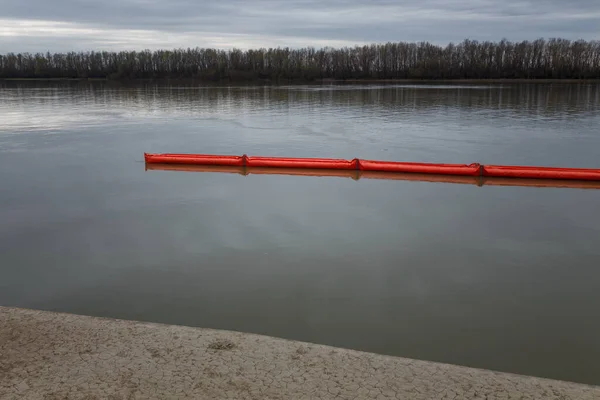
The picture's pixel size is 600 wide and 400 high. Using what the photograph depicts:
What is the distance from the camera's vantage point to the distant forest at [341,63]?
4063 inches

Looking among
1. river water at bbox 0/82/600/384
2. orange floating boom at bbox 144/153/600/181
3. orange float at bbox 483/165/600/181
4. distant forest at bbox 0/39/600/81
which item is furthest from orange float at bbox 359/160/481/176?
distant forest at bbox 0/39/600/81

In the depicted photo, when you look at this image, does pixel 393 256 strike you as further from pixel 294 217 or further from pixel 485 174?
pixel 485 174

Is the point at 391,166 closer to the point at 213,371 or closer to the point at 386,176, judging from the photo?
the point at 386,176

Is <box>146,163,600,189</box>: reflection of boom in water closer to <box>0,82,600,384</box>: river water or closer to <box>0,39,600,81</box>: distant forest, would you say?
<box>0,82,600,384</box>: river water

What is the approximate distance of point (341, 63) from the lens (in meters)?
122

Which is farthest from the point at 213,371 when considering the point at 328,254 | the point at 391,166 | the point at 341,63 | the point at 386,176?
the point at 341,63

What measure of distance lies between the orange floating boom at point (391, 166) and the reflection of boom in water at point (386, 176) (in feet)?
0.33

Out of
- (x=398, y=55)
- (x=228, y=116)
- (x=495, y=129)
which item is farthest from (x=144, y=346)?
(x=398, y=55)

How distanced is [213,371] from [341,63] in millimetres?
→ 122539

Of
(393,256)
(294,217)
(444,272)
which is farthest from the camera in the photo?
(294,217)

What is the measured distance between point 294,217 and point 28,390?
7.19 metres

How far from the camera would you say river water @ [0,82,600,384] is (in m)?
6.66

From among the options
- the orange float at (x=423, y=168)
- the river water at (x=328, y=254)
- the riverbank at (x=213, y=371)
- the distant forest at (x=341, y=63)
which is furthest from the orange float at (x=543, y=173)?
the distant forest at (x=341, y=63)

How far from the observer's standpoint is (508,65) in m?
108
